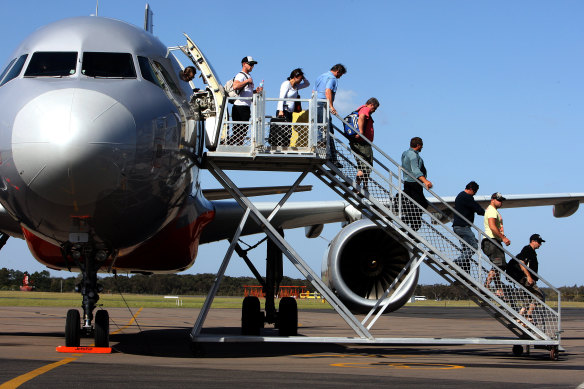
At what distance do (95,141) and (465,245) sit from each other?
5.93 metres

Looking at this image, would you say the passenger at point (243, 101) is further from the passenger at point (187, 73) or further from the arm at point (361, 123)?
the arm at point (361, 123)

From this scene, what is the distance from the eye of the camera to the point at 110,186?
8.83 m

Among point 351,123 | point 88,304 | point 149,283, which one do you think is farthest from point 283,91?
point 149,283

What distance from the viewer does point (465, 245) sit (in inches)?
468

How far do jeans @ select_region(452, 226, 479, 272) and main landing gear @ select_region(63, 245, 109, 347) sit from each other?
5121mm

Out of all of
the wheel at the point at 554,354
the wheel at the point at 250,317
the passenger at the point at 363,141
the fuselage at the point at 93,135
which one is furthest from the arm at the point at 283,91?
the wheel at the point at 554,354

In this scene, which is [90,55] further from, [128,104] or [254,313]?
[254,313]

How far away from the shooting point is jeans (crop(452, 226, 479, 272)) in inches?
465

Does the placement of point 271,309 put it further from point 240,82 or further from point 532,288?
point 532,288

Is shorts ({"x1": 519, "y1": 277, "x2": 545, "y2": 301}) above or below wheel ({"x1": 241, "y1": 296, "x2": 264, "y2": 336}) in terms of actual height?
above

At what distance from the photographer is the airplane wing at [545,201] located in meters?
15.6

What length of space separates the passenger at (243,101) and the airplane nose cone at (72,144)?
282 cm

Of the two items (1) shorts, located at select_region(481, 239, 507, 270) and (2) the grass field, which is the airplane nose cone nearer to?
(1) shorts, located at select_region(481, 239, 507, 270)

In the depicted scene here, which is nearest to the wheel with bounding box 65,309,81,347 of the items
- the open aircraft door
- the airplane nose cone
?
the airplane nose cone
